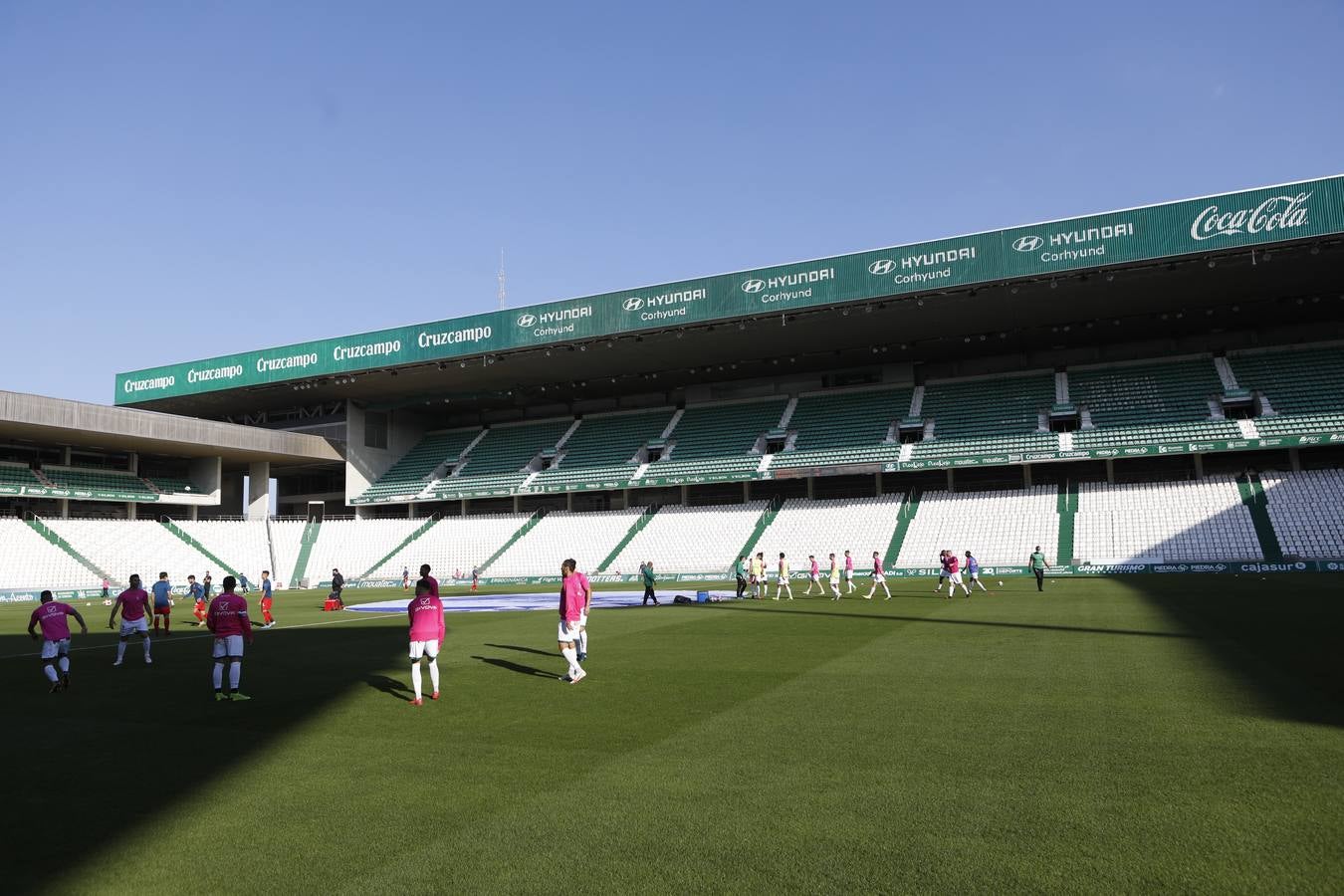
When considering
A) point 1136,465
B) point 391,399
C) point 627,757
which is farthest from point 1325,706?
point 391,399

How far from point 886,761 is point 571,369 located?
4598 cm

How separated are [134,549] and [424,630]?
1709 inches

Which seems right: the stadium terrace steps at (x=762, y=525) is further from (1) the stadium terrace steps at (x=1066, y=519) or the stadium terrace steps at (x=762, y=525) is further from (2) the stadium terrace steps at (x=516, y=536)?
(2) the stadium terrace steps at (x=516, y=536)

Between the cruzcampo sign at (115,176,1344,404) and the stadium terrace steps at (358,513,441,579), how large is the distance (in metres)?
11.1

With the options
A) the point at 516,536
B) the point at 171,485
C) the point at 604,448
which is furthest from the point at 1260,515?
the point at 171,485

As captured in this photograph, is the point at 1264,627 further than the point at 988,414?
No

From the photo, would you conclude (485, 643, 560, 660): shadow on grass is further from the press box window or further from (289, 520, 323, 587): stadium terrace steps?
the press box window

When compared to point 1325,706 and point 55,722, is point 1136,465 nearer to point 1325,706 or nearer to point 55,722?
point 1325,706

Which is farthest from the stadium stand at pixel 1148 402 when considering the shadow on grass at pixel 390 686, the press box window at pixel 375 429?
the press box window at pixel 375 429

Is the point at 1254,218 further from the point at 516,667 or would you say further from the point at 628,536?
the point at 516,667

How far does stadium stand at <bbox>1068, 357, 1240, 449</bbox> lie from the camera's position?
39812 mm

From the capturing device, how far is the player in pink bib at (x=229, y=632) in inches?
466

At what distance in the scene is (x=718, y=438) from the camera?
170 ft

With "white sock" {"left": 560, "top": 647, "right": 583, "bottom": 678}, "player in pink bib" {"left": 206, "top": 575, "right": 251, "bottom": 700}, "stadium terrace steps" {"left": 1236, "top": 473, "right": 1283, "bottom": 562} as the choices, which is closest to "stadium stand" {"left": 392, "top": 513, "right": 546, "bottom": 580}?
"stadium terrace steps" {"left": 1236, "top": 473, "right": 1283, "bottom": 562}
